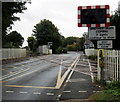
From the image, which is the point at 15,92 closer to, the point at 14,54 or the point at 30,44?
the point at 14,54

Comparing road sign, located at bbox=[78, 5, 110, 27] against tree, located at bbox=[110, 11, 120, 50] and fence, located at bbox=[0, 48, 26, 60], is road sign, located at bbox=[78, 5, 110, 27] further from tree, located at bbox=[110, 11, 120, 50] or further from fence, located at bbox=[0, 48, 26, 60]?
fence, located at bbox=[0, 48, 26, 60]

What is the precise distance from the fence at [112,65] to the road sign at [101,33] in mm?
745

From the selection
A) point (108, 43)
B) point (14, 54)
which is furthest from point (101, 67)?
point (14, 54)

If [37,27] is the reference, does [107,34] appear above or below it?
below

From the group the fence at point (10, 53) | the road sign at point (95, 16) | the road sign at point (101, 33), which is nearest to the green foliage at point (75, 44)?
the fence at point (10, 53)

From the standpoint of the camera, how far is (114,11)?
100ft

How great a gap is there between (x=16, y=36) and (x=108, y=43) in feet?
300

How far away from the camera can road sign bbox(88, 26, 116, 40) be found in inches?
403

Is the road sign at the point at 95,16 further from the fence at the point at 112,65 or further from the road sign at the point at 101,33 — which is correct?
the fence at the point at 112,65

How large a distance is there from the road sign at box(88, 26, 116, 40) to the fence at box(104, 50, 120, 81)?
2.44ft

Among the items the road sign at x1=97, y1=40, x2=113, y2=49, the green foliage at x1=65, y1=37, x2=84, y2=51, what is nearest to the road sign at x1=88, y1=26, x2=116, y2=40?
the road sign at x1=97, y1=40, x2=113, y2=49

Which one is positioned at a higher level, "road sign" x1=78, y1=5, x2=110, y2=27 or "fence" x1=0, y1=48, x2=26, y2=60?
"road sign" x1=78, y1=5, x2=110, y2=27

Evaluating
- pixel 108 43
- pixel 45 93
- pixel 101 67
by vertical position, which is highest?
pixel 108 43

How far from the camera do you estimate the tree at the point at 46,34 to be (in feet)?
261
